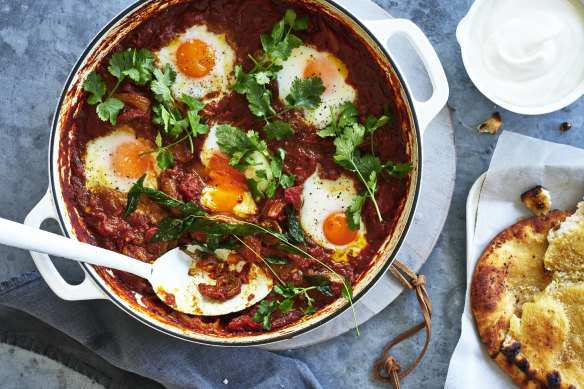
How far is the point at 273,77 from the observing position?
3682 mm

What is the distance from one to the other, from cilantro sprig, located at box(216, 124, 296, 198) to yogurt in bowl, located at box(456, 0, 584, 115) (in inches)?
56.2

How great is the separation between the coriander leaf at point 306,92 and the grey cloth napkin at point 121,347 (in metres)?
1.72

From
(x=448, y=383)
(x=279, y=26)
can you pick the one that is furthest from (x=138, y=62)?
(x=448, y=383)

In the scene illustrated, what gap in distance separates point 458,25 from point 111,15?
232 centimetres

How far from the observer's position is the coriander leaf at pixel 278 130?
11.8 ft

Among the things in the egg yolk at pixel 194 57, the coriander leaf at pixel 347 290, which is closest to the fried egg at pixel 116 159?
the egg yolk at pixel 194 57

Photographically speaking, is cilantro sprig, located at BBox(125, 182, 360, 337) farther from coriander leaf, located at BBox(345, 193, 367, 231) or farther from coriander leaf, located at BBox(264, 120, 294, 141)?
coriander leaf, located at BBox(264, 120, 294, 141)

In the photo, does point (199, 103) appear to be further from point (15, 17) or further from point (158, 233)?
point (15, 17)

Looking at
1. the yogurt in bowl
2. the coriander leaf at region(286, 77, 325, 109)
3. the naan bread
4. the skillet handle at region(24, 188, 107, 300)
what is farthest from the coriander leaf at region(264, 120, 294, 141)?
the naan bread

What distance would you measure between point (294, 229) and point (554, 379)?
1.95 metres

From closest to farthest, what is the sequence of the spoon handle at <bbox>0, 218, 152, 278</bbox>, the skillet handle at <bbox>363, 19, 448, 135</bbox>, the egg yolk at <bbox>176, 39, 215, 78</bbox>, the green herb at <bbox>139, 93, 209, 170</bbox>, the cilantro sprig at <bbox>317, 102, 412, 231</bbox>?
the spoon handle at <bbox>0, 218, 152, 278</bbox>, the skillet handle at <bbox>363, 19, 448, 135</bbox>, the cilantro sprig at <bbox>317, 102, 412, 231</bbox>, the green herb at <bbox>139, 93, 209, 170</bbox>, the egg yolk at <bbox>176, 39, 215, 78</bbox>

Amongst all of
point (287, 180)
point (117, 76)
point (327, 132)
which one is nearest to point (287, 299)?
point (287, 180)

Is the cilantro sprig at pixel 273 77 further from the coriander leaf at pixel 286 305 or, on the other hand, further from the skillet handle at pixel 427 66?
the coriander leaf at pixel 286 305

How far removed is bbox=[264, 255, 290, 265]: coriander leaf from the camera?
3678mm
